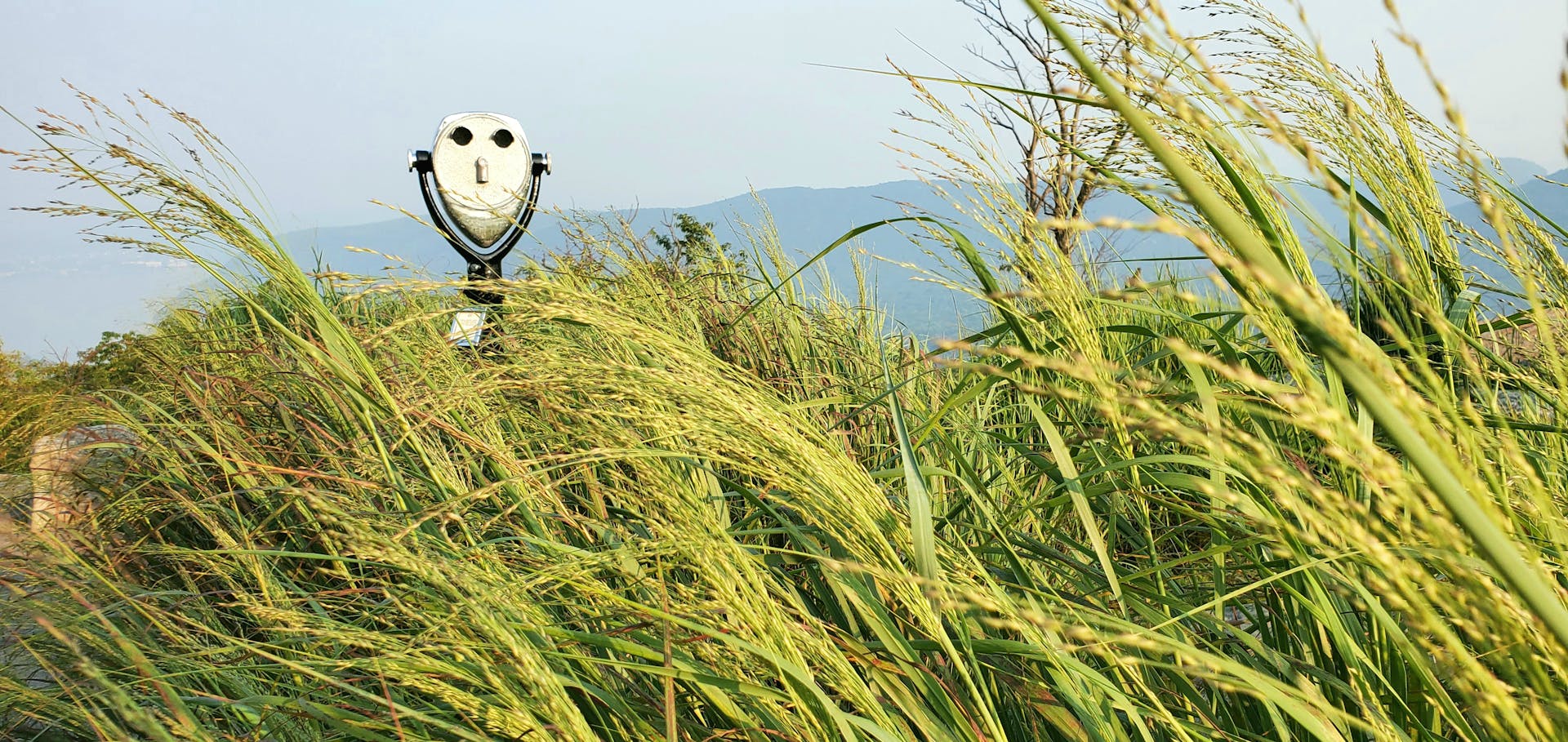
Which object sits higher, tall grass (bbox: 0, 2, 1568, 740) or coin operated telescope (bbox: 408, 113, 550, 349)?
coin operated telescope (bbox: 408, 113, 550, 349)

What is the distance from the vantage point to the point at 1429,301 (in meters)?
1.30

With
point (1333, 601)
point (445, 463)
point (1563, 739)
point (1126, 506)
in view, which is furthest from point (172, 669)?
point (1563, 739)

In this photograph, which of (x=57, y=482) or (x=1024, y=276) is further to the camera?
(x=57, y=482)

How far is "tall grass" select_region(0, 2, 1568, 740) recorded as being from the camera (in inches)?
24.1

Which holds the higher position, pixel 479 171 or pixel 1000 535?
pixel 479 171

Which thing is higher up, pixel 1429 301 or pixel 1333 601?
pixel 1429 301

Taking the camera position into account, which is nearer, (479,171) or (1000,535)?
(1000,535)

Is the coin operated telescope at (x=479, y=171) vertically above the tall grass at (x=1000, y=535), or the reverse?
the coin operated telescope at (x=479, y=171)

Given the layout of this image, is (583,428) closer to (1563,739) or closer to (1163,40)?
(1163,40)

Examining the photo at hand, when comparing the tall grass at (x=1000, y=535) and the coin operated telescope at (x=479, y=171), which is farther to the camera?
the coin operated telescope at (x=479, y=171)

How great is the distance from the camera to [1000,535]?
133 centimetres

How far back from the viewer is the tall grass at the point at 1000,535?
2.01 ft

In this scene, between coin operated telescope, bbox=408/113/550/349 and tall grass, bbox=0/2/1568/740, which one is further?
coin operated telescope, bbox=408/113/550/349

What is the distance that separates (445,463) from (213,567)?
19.3 inches
